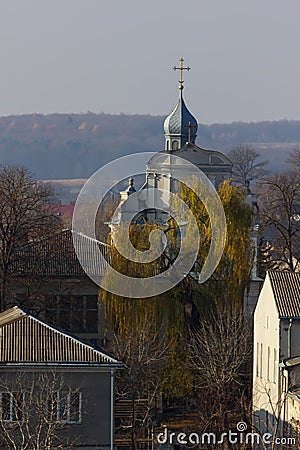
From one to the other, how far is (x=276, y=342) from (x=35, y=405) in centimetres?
666

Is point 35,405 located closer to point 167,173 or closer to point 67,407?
point 67,407

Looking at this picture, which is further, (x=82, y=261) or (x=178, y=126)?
(x=178, y=126)

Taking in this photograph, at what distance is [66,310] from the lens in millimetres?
39250

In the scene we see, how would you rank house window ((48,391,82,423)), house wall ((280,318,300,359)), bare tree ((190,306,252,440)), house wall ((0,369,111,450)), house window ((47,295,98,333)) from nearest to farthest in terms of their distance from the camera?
house window ((48,391,82,423)), house wall ((0,369,111,450)), house wall ((280,318,300,359)), bare tree ((190,306,252,440)), house window ((47,295,98,333))

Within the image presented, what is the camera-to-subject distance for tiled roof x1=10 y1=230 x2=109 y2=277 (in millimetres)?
39750

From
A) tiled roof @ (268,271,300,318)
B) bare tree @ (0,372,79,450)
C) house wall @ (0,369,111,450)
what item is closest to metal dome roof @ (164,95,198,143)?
tiled roof @ (268,271,300,318)

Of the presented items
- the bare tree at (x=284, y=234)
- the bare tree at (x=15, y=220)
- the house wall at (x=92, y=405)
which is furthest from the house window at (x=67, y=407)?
the bare tree at (x=284, y=234)

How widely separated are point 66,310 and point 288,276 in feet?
37.5

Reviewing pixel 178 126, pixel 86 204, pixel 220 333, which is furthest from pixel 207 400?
pixel 86 204

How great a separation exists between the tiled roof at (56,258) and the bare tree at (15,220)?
1.34ft

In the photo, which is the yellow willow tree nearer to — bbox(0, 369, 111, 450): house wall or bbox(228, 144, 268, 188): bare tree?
bbox(0, 369, 111, 450): house wall

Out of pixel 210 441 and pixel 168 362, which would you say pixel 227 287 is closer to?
pixel 168 362

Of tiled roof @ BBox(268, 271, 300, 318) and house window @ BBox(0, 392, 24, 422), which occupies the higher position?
tiled roof @ BBox(268, 271, 300, 318)

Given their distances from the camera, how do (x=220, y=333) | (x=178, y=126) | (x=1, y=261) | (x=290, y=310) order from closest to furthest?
(x=290, y=310), (x=220, y=333), (x=1, y=261), (x=178, y=126)
